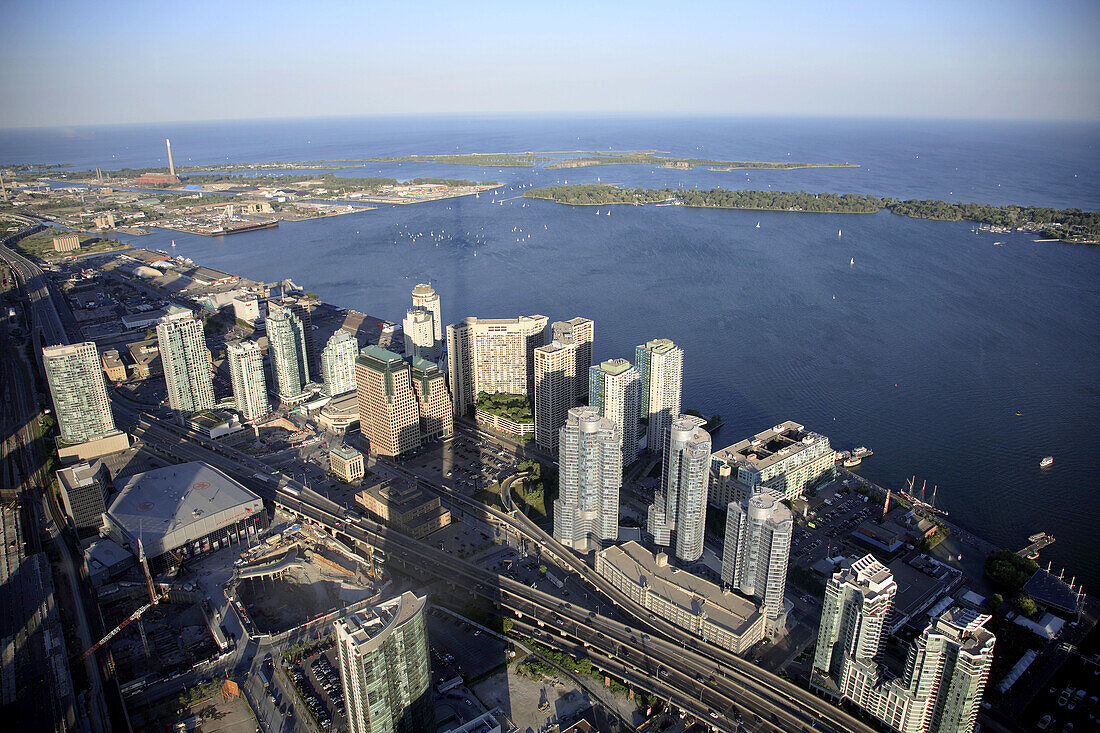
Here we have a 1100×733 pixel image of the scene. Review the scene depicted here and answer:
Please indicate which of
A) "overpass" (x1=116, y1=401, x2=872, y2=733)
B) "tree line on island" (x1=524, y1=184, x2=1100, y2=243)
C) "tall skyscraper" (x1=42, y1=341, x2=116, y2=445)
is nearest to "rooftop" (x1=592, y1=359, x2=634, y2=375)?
"overpass" (x1=116, y1=401, x2=872, y2=733)

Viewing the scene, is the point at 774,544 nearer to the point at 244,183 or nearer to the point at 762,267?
the point at 762,267

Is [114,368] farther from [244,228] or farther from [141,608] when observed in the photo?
[244,228]

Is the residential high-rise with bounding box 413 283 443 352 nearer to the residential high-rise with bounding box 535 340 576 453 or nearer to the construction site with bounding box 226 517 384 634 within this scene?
the residential high-rise with bounding box 535 340 576 453

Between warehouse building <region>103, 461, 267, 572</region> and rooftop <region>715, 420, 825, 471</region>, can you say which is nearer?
warehouse building <region>103, 461, 267, 572</region>

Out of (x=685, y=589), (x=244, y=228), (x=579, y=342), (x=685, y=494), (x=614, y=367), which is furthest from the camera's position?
(x=244, y=228)

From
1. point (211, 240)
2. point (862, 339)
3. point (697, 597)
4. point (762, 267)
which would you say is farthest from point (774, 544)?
point (211, 240)

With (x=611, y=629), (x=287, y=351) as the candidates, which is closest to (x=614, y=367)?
(x=611, y=629)
